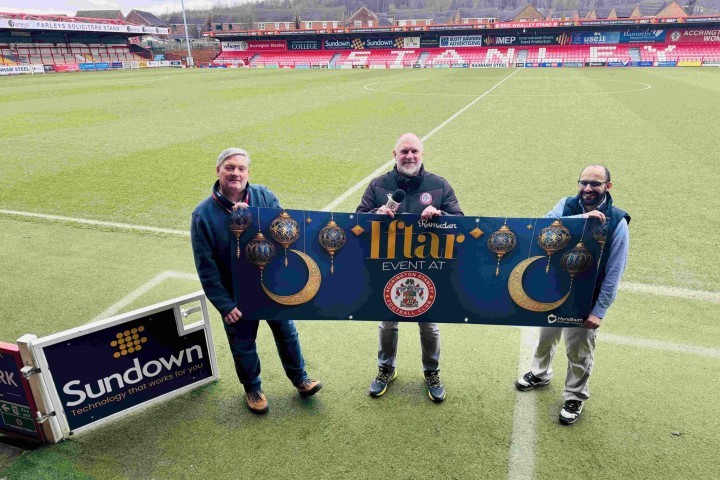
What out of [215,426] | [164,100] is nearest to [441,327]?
[215,426]

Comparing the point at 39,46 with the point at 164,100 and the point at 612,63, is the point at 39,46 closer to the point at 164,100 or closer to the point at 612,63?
the point at 164,100

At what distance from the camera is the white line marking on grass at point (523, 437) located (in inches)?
124

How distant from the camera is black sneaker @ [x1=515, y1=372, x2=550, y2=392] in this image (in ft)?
12.8

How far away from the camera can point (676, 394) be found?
3.76 metres

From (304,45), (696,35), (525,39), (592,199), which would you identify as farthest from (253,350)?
(304,45)

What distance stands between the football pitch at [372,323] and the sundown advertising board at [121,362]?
0.57 ft

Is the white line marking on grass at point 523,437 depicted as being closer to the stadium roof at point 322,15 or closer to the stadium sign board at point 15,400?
the stadium sign board at point 15,400

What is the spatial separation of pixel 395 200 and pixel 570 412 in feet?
6.86

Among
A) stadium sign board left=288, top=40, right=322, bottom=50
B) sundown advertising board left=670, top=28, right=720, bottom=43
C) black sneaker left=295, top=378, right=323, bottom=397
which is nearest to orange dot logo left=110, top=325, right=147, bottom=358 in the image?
black sneaker left=295, top=378, right=323, bottom=397

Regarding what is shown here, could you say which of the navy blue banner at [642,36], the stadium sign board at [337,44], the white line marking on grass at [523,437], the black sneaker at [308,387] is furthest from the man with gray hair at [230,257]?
the stadium sign board at [337,44]

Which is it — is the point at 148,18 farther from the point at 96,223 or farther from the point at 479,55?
the point at 96,223

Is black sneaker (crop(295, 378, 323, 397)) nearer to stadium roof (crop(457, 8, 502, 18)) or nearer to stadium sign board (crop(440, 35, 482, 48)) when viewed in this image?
stadium sign board (crop(440, 35, 482, 48))

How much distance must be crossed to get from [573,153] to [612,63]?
47.6 m

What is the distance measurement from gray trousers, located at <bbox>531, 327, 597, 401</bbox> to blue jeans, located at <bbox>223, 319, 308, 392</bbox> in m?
1.98
